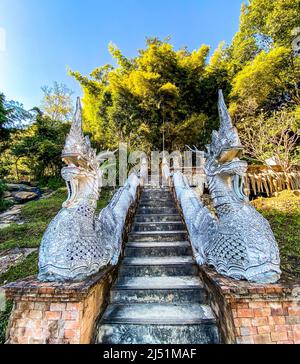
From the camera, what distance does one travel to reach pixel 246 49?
36.5 feet

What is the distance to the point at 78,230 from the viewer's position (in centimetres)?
193

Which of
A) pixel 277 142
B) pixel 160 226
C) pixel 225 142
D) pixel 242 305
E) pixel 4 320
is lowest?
pixel 4 320

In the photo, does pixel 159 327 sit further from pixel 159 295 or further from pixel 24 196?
pixel 24 196

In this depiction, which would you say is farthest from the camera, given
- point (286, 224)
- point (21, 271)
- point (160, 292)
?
point (286, 224)

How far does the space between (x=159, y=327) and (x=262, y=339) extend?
0.86 m

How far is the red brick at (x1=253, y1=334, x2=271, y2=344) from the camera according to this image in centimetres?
139

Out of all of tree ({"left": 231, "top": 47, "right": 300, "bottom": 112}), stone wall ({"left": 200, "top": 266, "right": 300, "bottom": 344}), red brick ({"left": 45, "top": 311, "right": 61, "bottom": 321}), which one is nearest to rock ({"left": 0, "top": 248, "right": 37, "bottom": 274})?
red brick ({"left": 45, "top": 311, "right": 61, "bottom": 321})

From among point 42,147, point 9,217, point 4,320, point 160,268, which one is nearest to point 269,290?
point 160,268

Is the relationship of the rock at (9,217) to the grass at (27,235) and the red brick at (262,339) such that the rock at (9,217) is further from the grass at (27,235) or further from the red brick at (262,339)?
the red brick at (262,339)

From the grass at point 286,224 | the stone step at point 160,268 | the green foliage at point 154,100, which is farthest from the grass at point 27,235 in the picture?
the green foliage at point 154,100

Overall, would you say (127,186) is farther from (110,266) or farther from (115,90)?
(115,90)

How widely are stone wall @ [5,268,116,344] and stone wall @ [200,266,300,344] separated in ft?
3.72

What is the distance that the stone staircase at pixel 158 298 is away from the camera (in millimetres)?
1772

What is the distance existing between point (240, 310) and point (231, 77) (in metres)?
12.0
